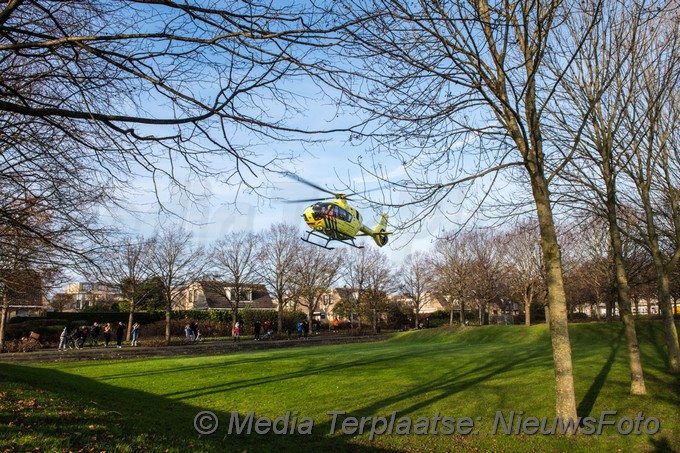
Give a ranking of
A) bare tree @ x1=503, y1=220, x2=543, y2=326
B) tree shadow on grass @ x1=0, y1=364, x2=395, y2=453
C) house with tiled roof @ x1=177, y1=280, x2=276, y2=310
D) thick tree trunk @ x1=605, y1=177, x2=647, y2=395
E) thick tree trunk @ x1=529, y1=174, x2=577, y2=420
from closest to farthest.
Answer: tree shadow on grass @ x1=0, y1=364, x2=395, y2=453 → thick tree trunk @ x1=529, y1=174, x2=577, y2=420 → thick tree trunk @ x1=605, y1=177, x2=647, y2=395 → bare tree @ x1=503, y1=220, x2=543, y2=326 → house with tiled roof @ x1=177, y1=280, x2=276, y2=310

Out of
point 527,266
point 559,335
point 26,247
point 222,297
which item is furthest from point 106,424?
point 222,297

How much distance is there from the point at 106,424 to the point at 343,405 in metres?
5.25

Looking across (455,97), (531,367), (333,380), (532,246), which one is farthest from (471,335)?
(455,97)

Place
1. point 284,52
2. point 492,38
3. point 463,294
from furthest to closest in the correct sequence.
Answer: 1. point 463,294
2. point 492,38
3. point 284,52

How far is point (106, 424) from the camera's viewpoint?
7.03 meters


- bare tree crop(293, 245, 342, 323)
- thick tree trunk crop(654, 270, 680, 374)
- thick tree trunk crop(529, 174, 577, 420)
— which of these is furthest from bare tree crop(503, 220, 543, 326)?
thick tree trunk crop(529, 174, 577, 420)

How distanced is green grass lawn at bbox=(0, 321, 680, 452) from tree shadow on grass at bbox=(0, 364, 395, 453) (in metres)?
0.03

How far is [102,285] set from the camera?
800cm

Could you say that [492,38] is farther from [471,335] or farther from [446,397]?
[471,335]

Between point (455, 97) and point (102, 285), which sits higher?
point (455, 97)

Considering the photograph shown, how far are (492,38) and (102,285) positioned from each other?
25.7ft

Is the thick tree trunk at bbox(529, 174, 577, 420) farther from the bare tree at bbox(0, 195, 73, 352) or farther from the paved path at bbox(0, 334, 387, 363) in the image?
the paved path at bbox(0, 334, 387, 363)

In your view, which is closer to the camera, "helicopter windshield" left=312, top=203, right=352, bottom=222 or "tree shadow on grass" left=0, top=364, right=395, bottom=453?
"tree shadow on grass" left=0, top=364, right=395, bottom=453

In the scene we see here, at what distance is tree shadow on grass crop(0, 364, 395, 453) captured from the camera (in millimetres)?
5570
